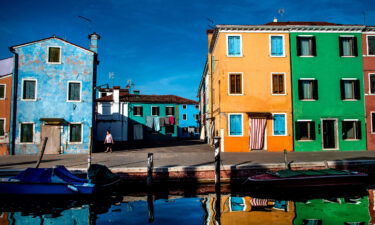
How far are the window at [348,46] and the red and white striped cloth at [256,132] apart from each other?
27.4 feet

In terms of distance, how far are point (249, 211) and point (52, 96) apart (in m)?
17.2

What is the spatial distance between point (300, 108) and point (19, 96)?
20.9 meters

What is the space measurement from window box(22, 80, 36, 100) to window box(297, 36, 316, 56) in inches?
793

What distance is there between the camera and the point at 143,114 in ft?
129

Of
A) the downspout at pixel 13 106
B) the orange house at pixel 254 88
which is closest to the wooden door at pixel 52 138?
the downspout at pixel 13 106

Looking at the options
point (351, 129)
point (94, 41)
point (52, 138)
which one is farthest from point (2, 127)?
point (351, 129)

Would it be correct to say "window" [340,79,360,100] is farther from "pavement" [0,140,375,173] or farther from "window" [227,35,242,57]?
"window" [227,35,242,57]

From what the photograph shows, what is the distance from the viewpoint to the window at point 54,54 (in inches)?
785

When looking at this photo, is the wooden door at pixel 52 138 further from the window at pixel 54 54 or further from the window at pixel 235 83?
the window at pixel 235 83

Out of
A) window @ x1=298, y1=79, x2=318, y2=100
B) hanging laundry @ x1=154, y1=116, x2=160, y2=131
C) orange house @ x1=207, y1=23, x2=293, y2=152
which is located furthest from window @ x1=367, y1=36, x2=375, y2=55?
hanging laundry @ x1=154, y1=116, x2=160, y2=131

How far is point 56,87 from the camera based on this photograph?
19.9m

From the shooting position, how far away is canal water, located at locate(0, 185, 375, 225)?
7.83 metres

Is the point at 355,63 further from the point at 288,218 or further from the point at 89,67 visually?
the point at 89,67

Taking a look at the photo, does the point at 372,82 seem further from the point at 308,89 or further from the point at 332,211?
the point at 332,211
